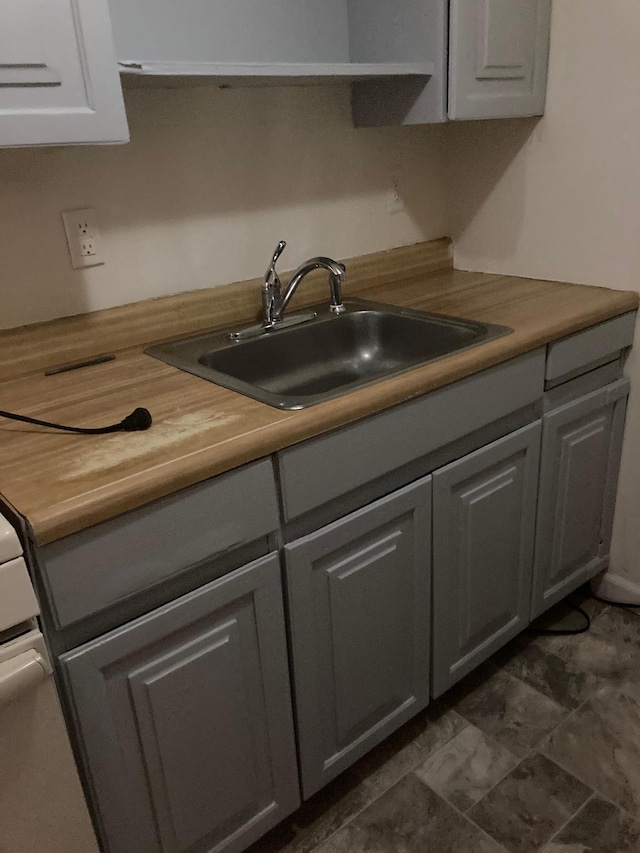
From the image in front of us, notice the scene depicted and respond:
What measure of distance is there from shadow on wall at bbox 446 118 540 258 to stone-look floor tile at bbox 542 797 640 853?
1.39 meters

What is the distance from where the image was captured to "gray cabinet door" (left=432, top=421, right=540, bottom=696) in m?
1.43

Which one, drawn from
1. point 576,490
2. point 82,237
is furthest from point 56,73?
point 576,490

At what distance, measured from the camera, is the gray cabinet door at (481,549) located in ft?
4.69

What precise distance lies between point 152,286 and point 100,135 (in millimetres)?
483

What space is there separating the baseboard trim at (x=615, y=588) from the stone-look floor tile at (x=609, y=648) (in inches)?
1.6

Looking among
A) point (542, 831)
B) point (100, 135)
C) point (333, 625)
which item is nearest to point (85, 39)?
point (100, 135)

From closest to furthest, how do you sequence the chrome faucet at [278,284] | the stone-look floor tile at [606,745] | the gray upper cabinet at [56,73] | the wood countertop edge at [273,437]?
the wood countertop edge at [273,437]
the gray upper cabinet at [56,73]
the stone-look floor tile at [606,745]
the chrome faucet at [278,284]

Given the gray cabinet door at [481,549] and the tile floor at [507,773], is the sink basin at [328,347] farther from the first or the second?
the tile floor at [507,773]

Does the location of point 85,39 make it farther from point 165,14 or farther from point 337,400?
point 337,400

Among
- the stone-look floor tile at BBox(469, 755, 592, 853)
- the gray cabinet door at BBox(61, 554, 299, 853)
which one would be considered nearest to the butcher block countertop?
the gray cabinet door at BBox(61, 554, 299, 853)

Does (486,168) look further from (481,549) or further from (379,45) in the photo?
(481,549)

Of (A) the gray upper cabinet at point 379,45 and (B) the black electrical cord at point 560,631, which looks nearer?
(A) the gray upper cabinet at point 379,45

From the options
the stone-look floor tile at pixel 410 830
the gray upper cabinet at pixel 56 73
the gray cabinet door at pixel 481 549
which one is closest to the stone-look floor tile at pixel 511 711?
the gray cabinet door at pixel 481 549

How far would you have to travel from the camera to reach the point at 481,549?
1.53 meters
